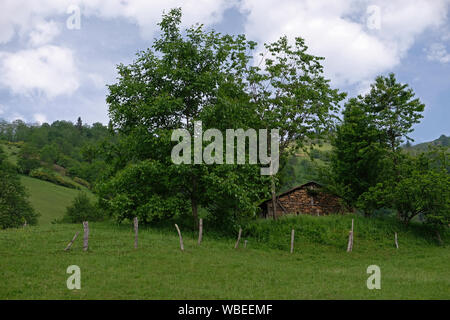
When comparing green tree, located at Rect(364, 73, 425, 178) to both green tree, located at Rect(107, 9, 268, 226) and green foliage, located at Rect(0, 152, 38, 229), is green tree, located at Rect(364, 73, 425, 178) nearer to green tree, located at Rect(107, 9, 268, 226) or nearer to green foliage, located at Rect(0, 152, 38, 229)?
green tree, located at Rect(107, 9, 268, 226)

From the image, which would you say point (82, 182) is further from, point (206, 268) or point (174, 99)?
point (206, 268)

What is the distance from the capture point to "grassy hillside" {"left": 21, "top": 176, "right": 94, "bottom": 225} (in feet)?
295

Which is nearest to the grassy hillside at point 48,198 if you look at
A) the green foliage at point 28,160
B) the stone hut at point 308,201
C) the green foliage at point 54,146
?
the green foliage at point 28,160

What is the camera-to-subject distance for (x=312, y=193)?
155ft

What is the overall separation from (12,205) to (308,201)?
2039 inches

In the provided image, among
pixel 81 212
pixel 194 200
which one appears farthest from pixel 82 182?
pixel 194 200

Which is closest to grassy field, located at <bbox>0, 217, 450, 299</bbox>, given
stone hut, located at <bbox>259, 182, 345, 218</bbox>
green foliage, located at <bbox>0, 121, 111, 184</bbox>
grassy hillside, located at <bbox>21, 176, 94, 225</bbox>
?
stone hut, located at <bbox>259, 182, 345, 218</bbox>

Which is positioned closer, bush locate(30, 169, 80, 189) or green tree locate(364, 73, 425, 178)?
green tree locate(364, 73, 425, 178)

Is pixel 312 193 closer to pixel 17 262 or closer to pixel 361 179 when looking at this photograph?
pixel 361 179

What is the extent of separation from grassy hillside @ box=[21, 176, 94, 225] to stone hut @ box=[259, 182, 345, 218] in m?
59.8

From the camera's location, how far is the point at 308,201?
156ft

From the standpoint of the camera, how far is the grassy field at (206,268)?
48.6 feet

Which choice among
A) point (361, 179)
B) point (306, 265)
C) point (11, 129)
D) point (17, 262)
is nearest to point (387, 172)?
point (361, 179)
